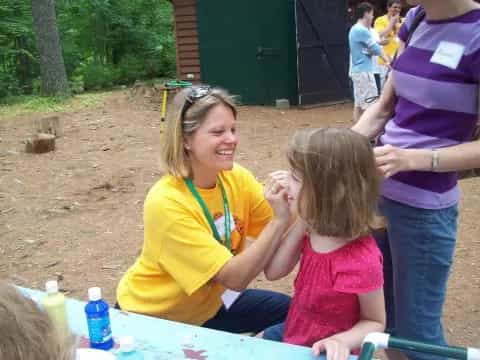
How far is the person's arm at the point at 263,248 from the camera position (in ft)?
6.07

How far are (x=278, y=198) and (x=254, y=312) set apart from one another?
2.47ft

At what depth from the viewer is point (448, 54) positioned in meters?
1.78

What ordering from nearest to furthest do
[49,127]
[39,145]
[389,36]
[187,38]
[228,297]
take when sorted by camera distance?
[228,297]
[39,145]
[389,36]
[49,127]
[187,38]

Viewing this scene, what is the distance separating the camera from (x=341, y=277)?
169 cm

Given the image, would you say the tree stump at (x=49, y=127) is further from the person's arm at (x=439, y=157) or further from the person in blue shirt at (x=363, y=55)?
the person's arm at (x=439, y=157)

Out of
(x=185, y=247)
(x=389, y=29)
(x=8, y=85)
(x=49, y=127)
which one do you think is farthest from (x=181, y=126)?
(x=8, y=85)

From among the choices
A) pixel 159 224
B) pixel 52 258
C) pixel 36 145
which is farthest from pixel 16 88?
pixel 159 224

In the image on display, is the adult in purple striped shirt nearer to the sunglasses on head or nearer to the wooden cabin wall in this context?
the sunglasses on head

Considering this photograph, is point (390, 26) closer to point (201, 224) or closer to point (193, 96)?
point (193, 96)

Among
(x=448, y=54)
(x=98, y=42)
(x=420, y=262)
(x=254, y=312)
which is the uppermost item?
(x=98, y=42)

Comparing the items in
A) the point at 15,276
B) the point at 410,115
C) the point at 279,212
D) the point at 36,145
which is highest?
the point at 410,115

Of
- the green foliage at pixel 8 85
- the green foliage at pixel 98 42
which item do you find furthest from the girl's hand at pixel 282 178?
the green foliage at pixel 98 42

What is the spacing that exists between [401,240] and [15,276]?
3.22 m

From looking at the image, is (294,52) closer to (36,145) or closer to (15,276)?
(36,145)
